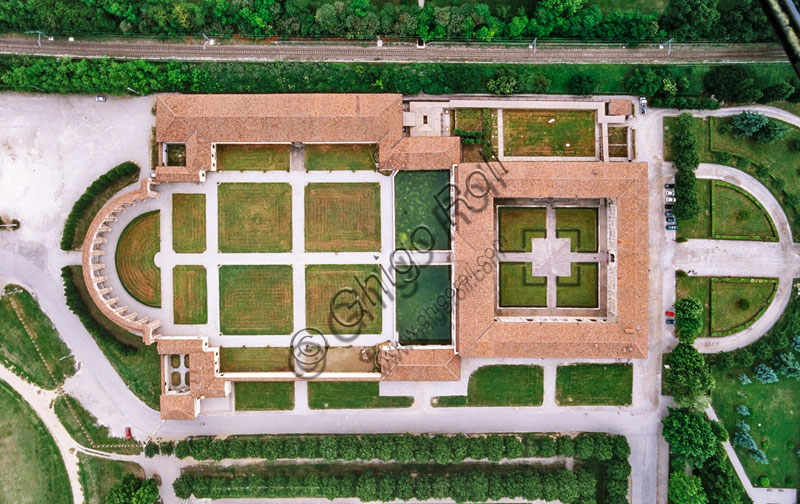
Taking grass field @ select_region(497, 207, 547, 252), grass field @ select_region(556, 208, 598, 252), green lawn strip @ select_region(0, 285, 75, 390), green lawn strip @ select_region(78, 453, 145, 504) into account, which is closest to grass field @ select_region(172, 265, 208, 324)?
green lawn strip @ select_region(0, 285, 75, 390)

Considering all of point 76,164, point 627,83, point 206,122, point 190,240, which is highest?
point 627,83

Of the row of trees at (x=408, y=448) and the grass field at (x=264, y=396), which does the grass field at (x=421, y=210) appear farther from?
the row of trees at (x=408, y=448)

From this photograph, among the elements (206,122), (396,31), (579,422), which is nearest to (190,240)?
(206,122)

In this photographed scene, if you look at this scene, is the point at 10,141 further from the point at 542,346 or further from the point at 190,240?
the point at 542,346

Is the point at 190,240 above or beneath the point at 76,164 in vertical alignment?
beneath

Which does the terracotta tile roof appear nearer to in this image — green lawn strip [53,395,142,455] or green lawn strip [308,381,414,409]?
green lawn strip [308,381,414,409]

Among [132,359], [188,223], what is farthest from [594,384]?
[132,359]

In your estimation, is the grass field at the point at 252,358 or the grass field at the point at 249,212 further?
the grass field at the point at 252,358

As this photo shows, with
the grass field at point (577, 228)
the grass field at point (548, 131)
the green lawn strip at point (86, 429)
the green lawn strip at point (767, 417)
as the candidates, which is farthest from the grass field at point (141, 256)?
the green lawn strip at point (767, 417)
